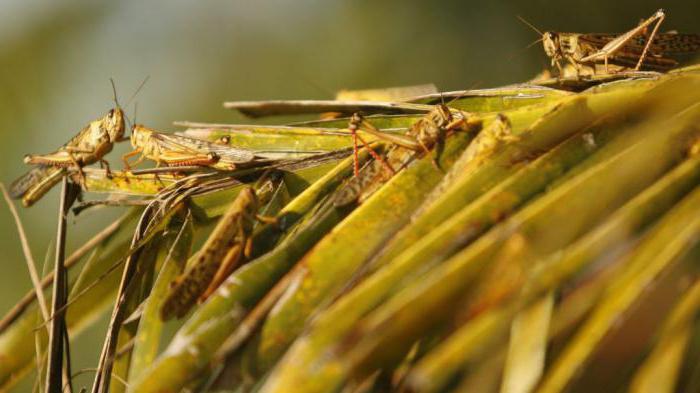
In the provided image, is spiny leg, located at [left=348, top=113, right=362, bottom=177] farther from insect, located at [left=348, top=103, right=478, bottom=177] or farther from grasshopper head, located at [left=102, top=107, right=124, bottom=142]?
grasshopper head, located at [left=102, top=107, right=124, bottom=142]

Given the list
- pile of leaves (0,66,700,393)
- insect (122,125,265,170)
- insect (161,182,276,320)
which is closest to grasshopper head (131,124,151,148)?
insect (122,125,265,170)

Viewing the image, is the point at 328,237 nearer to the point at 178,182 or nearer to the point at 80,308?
the point at 178,182

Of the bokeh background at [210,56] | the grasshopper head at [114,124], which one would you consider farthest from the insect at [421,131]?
the bokeh background at [210,56]

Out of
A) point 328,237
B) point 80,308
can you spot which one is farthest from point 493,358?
point 80,308

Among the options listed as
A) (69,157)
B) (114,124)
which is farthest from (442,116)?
(114,124)

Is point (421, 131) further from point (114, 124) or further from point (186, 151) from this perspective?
point (114, 124)

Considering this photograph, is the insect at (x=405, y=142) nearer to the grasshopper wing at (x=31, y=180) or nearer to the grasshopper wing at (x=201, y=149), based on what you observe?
the grasshopper wing at (x=201, y=149)

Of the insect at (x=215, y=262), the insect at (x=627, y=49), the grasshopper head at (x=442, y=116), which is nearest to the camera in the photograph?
→ the insect at (x=215, y=262)
